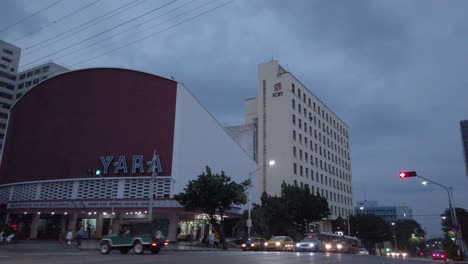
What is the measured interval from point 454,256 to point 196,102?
33008 mm

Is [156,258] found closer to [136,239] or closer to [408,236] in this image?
[136,239]

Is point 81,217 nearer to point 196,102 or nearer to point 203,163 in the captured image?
point 203,163

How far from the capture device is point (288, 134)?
75.9 meters

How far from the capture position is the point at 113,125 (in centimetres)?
5222

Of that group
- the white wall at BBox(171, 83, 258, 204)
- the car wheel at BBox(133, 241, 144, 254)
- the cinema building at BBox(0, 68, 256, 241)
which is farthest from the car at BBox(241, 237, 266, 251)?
the car wheel at BBox(133, 241, 144, 254)

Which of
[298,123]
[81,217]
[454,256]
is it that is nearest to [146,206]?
[81,217]

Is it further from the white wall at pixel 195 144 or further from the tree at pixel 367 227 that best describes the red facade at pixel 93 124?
the tree at pixel 367 227

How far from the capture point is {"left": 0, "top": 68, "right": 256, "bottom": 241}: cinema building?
160 ft

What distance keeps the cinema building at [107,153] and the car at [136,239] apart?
18.9 metres

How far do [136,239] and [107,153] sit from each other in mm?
26229

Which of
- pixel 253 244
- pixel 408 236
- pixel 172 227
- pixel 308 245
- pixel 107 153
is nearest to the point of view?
pixel 308 245

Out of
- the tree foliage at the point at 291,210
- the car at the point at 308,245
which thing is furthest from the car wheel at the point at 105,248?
the tree foliage at the point at 291,210

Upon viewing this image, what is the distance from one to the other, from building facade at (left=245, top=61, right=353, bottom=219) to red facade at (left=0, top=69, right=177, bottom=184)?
23.4m

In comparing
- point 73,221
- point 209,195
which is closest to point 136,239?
point 209,195
